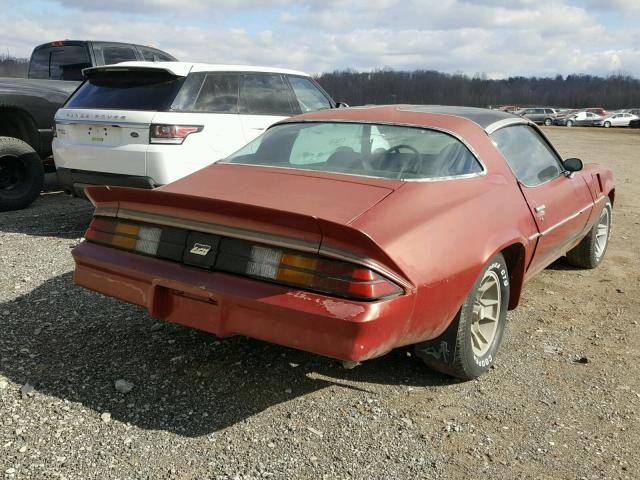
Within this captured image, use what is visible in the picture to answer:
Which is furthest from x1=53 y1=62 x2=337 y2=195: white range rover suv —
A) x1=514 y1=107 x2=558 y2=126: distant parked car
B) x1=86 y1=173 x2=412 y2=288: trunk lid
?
x1=514 y1=107 x2=558 y2=126: distant parked car

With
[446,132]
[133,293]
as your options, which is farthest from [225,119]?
[133,293]

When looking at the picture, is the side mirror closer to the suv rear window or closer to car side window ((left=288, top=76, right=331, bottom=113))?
car side window ((left=288, top=76, right=331, bottom=113))

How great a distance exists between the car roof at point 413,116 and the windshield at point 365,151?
0.27 ft

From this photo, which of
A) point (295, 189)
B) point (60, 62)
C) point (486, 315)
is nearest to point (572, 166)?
point (486, 315)

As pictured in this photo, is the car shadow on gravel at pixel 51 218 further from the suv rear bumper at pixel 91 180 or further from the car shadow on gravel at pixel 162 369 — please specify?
the car shadow on gravel at pixel 162 369

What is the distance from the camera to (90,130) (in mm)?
5934

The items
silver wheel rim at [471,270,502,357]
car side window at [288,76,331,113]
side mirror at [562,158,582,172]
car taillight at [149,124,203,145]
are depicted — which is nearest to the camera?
silver wheel rim at [471,270,502,357]

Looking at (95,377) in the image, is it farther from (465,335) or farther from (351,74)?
(351,74)

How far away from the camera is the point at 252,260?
2750mm

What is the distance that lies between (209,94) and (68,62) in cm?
361

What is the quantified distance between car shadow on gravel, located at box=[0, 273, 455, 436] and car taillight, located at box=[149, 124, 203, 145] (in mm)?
2053

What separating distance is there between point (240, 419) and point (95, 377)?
86 cm

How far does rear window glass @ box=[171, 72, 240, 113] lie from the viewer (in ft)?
19.2

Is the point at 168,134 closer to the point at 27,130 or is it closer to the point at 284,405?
the point at 27,130
